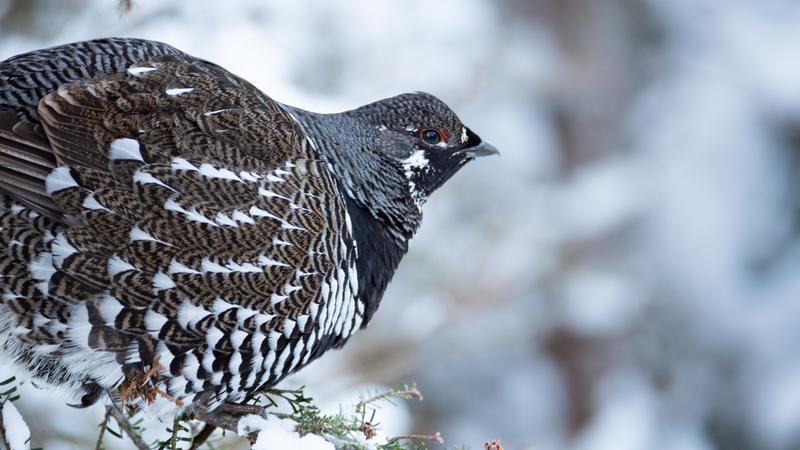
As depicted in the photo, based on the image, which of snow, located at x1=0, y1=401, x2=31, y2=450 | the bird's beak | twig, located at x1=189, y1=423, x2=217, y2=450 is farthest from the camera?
the bird's beak

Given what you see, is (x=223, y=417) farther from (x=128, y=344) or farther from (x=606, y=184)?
(x=606, y=184)

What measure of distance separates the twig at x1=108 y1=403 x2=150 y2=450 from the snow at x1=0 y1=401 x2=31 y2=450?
306 millimetres

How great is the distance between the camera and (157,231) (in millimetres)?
3309

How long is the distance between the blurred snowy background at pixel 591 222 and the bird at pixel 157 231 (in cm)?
341

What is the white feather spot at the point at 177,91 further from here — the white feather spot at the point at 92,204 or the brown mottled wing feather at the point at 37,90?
the white feather spot at the point at 92,204

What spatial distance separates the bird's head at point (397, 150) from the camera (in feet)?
13.4

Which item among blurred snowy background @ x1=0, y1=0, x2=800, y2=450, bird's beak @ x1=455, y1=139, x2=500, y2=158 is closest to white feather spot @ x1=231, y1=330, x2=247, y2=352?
bird's beak @ x1=455, y1=139, x2=500, y2=158

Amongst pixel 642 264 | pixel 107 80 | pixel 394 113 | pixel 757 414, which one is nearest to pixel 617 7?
pixel 642 264

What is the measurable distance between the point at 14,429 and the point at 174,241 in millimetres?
800

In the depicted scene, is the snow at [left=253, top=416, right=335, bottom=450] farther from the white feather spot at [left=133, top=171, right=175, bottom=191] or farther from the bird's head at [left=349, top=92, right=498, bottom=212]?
the bird's head at [left=349, top=92, right=498, bottom=212]

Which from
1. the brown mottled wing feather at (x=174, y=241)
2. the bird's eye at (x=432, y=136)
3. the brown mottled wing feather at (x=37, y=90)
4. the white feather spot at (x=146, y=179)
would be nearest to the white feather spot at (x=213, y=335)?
the brown mottled wing feather at (x=174, y=241)

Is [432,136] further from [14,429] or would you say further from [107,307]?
[14,429]

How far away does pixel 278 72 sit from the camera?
677 cm

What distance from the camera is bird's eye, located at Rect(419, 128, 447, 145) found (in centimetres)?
434
